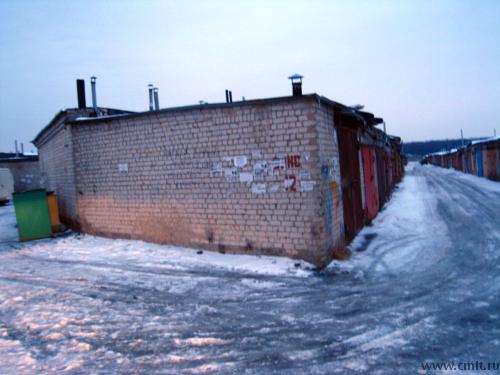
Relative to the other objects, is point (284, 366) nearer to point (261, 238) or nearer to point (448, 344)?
point (448, 344)

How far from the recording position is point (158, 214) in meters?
9.95

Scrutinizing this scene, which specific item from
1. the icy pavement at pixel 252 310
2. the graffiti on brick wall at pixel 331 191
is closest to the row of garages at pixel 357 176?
the graffiti on brick wall at pixel 331 191

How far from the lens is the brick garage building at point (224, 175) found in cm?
757

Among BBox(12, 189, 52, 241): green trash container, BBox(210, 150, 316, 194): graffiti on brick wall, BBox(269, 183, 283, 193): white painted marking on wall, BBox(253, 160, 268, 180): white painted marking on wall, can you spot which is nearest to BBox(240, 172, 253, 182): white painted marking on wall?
BBox(210, 150, 316, 194): graffiti on brick wall

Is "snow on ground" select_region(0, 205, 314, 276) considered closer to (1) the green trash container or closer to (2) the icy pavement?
(2) the icy pavement

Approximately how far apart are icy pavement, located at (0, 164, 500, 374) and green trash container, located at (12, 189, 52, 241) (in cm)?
319

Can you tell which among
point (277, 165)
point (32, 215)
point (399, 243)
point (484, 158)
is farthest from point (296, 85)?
point (484, 158)

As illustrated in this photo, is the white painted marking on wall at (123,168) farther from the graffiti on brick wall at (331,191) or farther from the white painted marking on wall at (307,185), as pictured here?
the graffiti on brick wall at (331,191)

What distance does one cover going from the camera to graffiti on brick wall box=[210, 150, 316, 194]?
7574 millimetres

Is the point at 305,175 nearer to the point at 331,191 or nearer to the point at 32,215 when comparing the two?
the point at 331,191

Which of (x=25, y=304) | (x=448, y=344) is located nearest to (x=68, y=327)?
(x=25, y=304)

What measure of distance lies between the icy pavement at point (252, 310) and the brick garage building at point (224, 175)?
0.65 m

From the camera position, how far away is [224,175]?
8.61 metres

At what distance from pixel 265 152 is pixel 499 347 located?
5.24m
